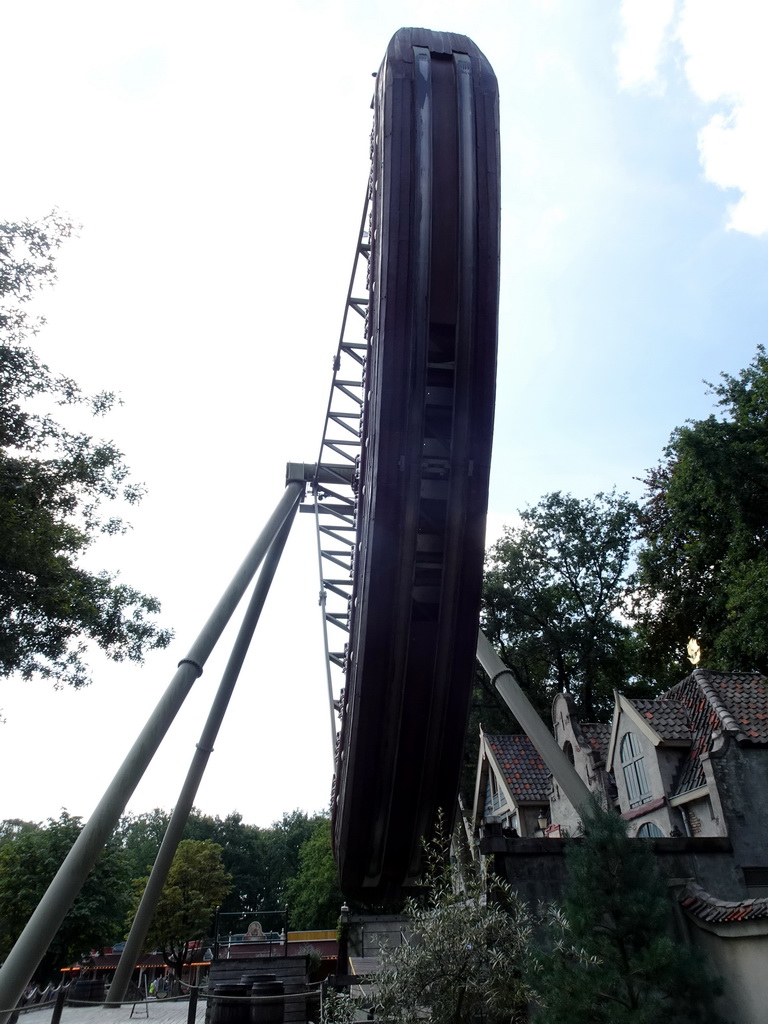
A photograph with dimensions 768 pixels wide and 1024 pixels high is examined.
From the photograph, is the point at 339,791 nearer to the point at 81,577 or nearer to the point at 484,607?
the point at 81,577

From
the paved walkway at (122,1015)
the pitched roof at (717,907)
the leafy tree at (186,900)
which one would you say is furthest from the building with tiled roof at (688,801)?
the leafy tree at (186,900)

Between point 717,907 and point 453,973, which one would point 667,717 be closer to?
point 717,907

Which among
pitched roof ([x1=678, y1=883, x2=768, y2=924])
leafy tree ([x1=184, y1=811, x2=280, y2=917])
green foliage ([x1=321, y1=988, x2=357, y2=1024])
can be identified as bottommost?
green foliage ([x1=321, y1=988, x2=357, y2=1024])

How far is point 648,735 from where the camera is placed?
18.2m

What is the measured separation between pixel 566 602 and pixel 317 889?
26.6 m

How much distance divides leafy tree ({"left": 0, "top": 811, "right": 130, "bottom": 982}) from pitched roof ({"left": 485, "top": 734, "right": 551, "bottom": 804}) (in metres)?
13.0

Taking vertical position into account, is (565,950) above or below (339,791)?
below

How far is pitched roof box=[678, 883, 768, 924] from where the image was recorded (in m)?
8.80

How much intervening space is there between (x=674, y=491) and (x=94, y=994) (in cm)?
2305

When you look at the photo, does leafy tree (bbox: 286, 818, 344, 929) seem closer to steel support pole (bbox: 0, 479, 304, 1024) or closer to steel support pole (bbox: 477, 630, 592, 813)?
steel support pole (bbox: 477, 630, 592, 813)

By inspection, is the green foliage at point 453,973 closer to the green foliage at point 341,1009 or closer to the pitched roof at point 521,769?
the green foliage at point 341,1009

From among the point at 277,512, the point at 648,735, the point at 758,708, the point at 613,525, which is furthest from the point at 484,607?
the point at 277,512

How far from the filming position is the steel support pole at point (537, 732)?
11.2m

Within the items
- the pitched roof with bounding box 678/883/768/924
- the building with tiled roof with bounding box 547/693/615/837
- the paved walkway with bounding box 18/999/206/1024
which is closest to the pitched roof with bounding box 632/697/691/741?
the building with tiled roof with bounding box 547/693/615/837
